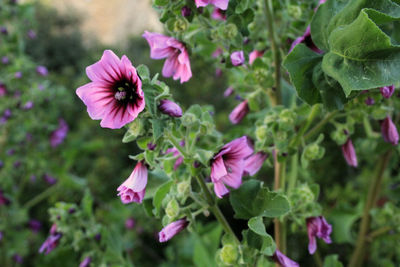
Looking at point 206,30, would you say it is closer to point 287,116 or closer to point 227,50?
point 227,50

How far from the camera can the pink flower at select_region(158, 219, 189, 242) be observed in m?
0.61

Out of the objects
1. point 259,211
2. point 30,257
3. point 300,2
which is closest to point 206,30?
point 300,2

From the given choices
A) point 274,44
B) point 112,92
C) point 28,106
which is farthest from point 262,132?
point 28,106

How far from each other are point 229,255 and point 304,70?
32 centimetres

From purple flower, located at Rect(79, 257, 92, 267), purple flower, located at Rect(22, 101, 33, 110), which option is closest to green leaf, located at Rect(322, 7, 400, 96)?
purple flower, located at Rect(79, 257, 92, 267)

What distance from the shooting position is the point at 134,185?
1.88 feet

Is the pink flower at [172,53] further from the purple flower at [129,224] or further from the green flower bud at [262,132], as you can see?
the purple flower at [129,224]

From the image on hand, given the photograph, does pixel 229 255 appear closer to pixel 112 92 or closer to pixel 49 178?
pixel 112 92

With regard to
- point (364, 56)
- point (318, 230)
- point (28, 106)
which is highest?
point (364, 56)

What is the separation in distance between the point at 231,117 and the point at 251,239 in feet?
1.04

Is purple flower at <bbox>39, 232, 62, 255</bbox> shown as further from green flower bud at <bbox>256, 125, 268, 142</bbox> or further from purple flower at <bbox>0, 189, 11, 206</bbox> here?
purple flower at <bbox>0, 189, 11, 206</bbox>

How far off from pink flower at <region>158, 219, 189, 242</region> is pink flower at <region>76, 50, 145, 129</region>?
210 mm

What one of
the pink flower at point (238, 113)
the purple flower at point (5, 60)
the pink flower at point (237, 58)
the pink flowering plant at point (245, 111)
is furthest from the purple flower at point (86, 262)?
the purple flower at point (5, 60)

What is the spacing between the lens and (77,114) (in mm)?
3447
